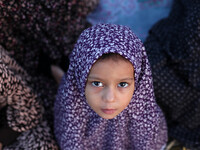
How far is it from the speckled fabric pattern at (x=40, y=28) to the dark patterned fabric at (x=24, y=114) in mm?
194

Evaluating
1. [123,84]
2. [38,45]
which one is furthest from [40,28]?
[123,84]

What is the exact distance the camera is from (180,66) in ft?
3.88

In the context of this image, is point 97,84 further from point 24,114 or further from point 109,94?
point 24,114

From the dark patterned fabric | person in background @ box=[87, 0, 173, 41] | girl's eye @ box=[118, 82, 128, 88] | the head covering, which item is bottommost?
the dark patterned fabric

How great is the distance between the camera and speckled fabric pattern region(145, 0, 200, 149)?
1.11 metres

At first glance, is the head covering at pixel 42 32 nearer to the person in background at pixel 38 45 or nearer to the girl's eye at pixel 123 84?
the person in background at pixel 38 45

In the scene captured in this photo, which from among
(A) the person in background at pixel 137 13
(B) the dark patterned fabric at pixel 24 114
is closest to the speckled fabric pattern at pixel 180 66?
(A) the person in background at pixel 137 13

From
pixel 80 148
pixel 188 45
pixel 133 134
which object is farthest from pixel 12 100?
pixel 188 45

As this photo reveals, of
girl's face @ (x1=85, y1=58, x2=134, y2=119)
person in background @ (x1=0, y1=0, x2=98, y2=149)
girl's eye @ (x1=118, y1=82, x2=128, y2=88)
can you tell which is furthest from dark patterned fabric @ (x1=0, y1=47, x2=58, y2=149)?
girl's eye @ (x1=118, y1=82, x2=128, y2=88)

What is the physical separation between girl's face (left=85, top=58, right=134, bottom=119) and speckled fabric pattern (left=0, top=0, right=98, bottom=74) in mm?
662

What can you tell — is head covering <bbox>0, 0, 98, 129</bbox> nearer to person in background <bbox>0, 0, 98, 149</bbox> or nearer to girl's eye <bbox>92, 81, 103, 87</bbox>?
person in background <bbox>0, 0, 98, 149</bbox>

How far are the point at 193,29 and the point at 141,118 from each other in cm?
55

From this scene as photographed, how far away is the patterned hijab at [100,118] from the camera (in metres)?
0.78

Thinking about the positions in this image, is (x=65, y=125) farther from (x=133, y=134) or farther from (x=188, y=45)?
(x=188, y=45)
